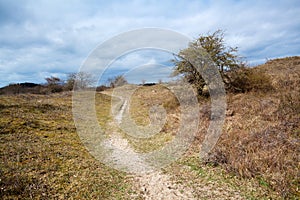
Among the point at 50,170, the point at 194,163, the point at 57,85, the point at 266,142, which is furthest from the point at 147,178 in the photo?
the point at 57,85

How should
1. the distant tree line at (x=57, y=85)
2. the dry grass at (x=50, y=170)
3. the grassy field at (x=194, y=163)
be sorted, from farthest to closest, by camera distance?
the distant tree line at (x=57, y=85), the dry grass at (x=50, y=170), the grassy field at (x=194, y=163)

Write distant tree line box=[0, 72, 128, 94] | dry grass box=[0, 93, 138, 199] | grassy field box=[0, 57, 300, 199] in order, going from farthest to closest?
distant tree line box=[0, 72, 128, 94]
dry grass box=[0, 93, 138, 199]
grassy field box=[0, 57, 300, 199]

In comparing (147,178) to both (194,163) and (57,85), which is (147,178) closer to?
(194,163)

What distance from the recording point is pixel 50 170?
6.54 m

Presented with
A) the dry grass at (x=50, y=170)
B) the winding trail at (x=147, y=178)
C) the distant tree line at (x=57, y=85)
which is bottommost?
the winding trail at (x=147, y=178)

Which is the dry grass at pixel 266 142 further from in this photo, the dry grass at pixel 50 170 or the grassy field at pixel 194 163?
the dry grass at pixel 50 170

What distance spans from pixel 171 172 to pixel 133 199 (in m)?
1.86

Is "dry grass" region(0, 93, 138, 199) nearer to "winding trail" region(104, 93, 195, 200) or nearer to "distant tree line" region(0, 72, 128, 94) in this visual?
"winding trail" region(104, 93, 195, 200)

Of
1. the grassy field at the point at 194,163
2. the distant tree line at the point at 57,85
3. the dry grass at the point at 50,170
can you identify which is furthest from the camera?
the distant tree line at the point at 57,85

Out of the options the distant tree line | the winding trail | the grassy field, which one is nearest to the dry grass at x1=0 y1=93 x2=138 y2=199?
the grassy field

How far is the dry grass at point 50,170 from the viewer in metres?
5.39

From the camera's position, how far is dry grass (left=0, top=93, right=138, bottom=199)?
5395 mm

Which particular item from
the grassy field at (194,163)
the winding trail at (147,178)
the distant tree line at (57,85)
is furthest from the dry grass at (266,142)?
the distant tree line at (57,85)

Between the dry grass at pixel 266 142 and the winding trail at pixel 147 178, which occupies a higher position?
the dry grass at pixel 266 142
